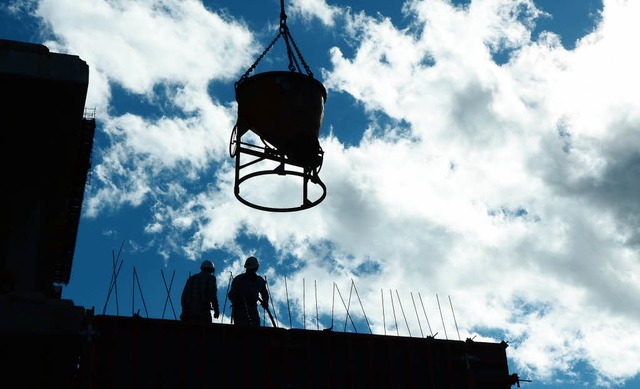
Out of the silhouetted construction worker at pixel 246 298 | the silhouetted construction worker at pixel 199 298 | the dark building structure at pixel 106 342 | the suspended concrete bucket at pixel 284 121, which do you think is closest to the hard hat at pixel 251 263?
the silhouetted construction worker at pixel 246 298

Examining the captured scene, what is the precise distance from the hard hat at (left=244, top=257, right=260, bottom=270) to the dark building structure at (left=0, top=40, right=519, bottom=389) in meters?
1.37

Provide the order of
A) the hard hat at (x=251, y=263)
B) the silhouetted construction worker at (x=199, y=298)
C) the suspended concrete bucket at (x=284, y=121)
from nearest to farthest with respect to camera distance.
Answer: the suspended concrete bucket at (x=284, y=121)
the silhouetted construction worker at (x=199, y=298)
the hard hat at (x=251, y=263)

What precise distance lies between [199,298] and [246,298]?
766mm

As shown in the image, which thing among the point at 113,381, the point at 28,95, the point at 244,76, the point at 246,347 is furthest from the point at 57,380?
Result: the point at 244,76

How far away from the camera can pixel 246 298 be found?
41.4 feet

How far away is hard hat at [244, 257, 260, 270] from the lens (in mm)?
12922

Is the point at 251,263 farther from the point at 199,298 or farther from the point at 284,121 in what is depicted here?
the point at 284,121

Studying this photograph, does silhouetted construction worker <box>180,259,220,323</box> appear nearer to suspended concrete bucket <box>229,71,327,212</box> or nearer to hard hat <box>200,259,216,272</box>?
hard hat <box>200,259,216,272</box>

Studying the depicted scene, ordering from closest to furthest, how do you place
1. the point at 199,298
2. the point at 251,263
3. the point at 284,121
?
1. the point at 284,121
2. the point at 199,298
3. the point at 251,263

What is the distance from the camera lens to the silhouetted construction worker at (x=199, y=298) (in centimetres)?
1245

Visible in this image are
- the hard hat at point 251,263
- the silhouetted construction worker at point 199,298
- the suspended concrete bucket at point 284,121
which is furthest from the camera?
the hard hat at point 251,263

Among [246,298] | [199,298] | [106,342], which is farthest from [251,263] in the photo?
[106,342]

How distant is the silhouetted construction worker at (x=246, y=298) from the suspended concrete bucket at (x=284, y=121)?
11.9ft

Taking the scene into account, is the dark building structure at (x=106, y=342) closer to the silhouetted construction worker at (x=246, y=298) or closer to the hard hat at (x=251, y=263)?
the silhouetted construction worker at (x=246, y=298)
